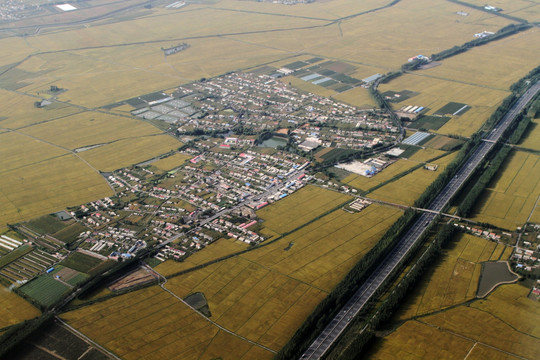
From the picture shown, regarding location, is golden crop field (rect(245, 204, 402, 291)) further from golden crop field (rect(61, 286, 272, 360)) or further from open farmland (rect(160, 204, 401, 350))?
golden crop field (rect(61, 286, 272, 360))

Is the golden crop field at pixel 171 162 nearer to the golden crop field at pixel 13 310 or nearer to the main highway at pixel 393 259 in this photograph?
the golden crop field at pixel 13 310

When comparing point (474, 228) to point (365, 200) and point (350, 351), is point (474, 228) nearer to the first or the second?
point (365, 200)

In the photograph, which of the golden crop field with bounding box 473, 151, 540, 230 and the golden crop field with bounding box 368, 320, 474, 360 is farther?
the golden crop field with bounding box 473, 151, 540, 230

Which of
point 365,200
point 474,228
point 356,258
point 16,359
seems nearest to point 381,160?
point 365,200

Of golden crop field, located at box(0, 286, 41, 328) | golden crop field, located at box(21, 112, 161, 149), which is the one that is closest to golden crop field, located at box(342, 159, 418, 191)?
golden crop field, located at box(21, 112, 161, 149)

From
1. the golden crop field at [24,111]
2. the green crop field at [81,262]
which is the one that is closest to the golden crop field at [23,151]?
the golden crop field at [24,111]

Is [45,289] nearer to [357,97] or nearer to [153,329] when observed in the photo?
[153,329]
